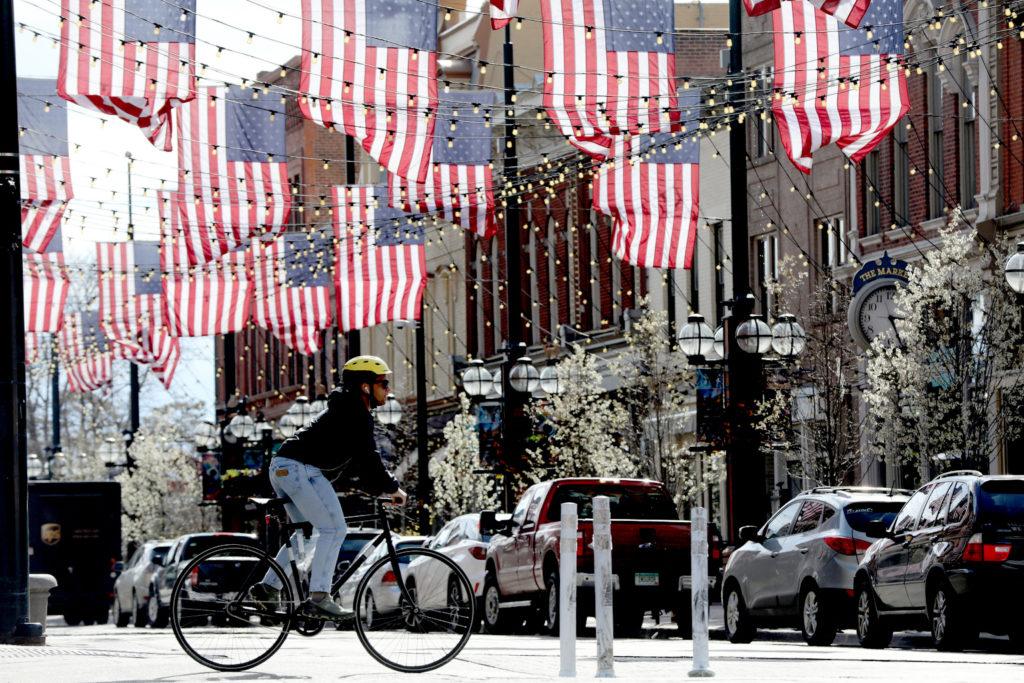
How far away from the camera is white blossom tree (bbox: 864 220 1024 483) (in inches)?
1174

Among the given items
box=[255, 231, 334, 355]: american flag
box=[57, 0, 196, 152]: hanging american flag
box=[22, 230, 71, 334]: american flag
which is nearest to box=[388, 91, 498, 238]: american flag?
box=[57, 0, 196, 152]: hanging american flag

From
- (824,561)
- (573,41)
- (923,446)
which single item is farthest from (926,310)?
(824,561)

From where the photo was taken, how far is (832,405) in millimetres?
35500

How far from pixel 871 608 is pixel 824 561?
1.29 m

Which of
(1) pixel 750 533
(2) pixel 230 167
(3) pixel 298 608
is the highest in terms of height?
(2) pixel 230 167

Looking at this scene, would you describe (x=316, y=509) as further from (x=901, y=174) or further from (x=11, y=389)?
(x=901, y=174)

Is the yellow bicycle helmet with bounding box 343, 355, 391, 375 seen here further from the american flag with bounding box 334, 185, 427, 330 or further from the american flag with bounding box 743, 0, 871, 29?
the american flag with bounding box 334, 185, 427, 330

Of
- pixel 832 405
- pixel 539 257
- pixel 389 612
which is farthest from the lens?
pixel 539 257

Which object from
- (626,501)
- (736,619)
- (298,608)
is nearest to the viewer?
(298,608)

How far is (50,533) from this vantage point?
141ft

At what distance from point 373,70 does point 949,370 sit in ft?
31.1

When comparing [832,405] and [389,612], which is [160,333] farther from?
[389,612]

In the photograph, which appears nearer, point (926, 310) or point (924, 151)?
point (926, 310)

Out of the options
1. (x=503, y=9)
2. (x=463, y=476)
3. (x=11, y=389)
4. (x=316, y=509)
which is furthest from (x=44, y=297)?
(x=316, y=509)
